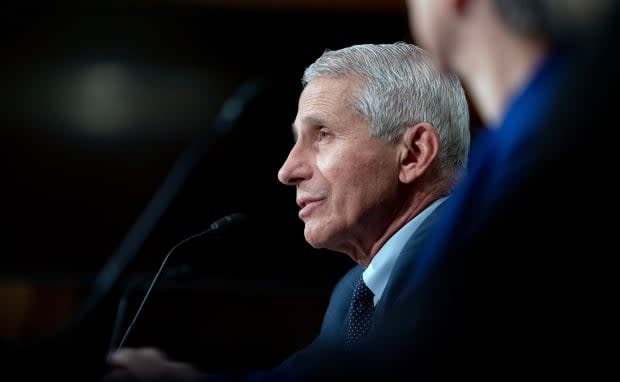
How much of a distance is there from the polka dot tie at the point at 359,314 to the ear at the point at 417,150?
0.71 feet

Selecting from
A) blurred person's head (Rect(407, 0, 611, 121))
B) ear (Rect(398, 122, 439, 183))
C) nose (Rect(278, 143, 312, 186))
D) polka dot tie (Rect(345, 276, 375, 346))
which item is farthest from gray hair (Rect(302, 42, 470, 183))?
blurred person's head (Rect(407, 0, 611, 121))

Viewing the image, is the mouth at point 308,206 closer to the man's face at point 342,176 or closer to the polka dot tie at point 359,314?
the man's face at point 342,176

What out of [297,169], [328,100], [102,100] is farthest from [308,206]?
[102,100]

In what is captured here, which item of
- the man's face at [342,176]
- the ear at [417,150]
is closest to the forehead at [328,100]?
the man's face at [342,176]

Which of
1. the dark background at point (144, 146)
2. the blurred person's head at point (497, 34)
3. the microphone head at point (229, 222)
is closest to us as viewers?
the blurred person's head at point (497, 34)

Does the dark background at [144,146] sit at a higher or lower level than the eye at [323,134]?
lower

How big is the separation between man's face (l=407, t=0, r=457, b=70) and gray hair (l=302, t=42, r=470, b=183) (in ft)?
Answer: 2.35

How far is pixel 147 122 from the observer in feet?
11.2

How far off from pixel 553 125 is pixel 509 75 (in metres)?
0.08

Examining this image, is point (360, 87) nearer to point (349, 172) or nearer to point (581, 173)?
point (349, 172)

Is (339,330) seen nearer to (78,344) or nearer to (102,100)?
(78,344)

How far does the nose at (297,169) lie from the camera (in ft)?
5.19

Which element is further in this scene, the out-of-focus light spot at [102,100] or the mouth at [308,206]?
the out-of-focus light spot at [102,100]

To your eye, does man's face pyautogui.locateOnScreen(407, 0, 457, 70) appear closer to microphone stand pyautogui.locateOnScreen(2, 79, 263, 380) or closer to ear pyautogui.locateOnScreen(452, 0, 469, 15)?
ear pyautogui.locateOnScreen(452, 0, 469, 15)
